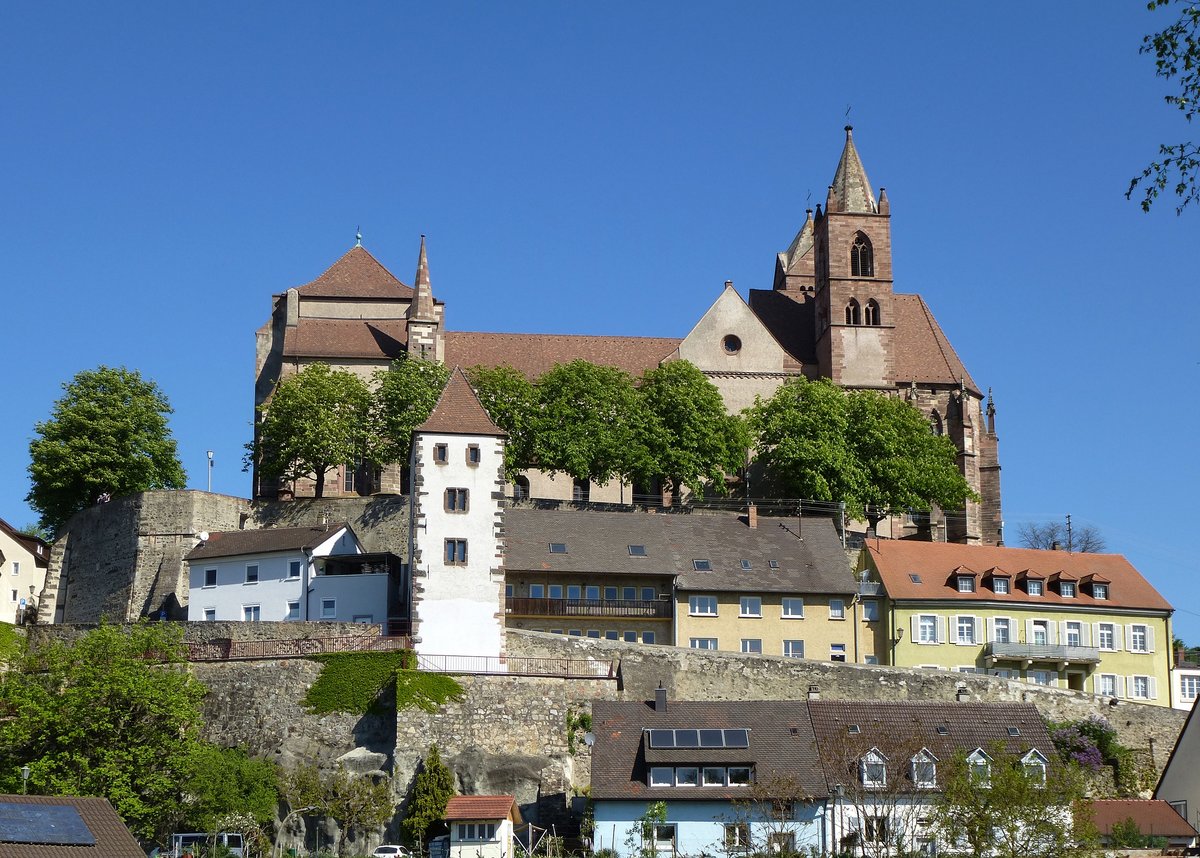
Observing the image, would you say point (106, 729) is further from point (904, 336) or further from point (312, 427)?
point (904, 336)

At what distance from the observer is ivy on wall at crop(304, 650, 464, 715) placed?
58375 millimetres

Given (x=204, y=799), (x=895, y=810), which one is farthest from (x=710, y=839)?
(x=204, y=799)

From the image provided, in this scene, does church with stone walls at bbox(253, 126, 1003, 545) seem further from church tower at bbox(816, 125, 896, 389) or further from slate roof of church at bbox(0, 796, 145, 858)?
slate roof of church at bbox(0, 796, 145, 858)

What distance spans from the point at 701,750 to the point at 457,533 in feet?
44.1

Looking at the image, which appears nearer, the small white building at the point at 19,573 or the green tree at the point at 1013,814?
the green tree at the point at 1013,814

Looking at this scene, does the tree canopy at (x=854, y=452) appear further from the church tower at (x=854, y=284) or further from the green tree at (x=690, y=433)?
the church tower at (x=854, y=284)

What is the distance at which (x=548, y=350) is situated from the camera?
96750 millimetres

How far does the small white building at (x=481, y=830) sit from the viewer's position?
51.4 meters

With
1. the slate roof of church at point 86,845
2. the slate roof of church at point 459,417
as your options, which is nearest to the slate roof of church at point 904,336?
the slate roof of church at point 459,417

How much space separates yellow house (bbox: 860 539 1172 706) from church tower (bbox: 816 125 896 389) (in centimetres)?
2518

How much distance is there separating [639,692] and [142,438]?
3153 cm

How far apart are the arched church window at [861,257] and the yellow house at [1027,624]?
102 ft

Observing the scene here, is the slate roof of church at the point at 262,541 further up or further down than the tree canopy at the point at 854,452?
further down

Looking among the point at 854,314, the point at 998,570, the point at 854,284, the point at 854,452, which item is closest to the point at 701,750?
the point at 998,570
